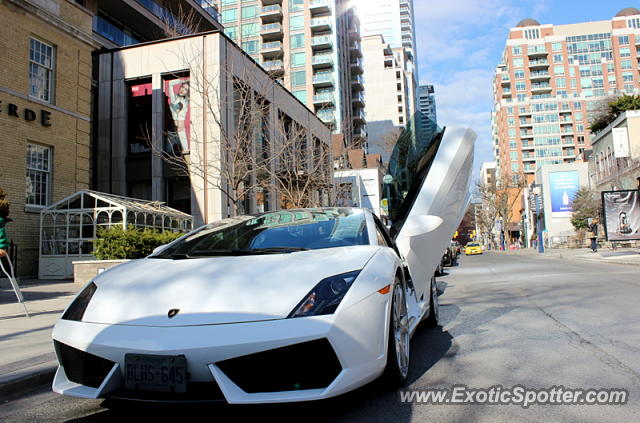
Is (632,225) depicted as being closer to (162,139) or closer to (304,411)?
(162,139)

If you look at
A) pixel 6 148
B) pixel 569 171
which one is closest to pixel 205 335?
pixel 6 148

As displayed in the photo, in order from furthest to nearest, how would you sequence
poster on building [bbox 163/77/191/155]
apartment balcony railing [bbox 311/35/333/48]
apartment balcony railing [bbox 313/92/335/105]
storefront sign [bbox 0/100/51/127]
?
apartment balcony railing [bbox 311/35/333/48], apartment balcony railing [bbox 313/92/335/105], poster on building [bbox 163/77/191/155], storefront sign [bbox 0/100/51/127]

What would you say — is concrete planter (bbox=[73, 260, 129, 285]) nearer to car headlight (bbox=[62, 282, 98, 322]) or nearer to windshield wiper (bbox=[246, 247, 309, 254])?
car headlight (bbox=[62, 282, 98, 322])

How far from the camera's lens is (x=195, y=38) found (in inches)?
775

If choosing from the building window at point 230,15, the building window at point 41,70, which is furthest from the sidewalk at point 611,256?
the building window at point 230,15

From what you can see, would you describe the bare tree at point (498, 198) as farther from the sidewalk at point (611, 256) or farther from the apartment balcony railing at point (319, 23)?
the sidewalk at point (611, 256)

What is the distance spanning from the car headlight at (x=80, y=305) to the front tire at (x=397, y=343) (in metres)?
1.86

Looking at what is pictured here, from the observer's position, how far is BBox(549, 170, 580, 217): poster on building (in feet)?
169

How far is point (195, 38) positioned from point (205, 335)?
19.8 meters

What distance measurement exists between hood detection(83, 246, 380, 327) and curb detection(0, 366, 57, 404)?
1.09 metres

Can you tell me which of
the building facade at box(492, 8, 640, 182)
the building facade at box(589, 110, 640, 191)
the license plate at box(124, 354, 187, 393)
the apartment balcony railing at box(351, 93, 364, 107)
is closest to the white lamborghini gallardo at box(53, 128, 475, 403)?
the license plate at box(124, 354, 187, 393)

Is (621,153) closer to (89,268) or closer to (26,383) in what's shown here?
(89,268)

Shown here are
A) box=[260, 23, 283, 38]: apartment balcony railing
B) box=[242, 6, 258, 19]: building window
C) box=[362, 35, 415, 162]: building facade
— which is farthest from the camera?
box=[362, 35, 415, 162]: building facade

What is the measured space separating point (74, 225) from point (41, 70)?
16.9 feet
